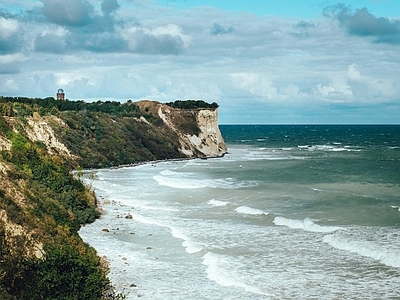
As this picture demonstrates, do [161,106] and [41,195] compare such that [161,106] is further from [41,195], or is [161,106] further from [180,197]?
[41,195]

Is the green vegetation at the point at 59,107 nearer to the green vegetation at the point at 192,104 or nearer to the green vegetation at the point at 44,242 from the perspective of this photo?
the green vegetation at the point at 192,104

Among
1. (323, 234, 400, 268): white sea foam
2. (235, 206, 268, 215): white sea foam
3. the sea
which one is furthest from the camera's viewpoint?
(235, 206, 268, 215): white sea foam

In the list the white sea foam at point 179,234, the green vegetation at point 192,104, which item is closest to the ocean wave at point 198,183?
the white sea foam at point 179,234

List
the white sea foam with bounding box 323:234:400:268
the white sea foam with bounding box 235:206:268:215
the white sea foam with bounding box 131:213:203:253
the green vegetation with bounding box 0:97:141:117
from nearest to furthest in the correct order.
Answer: the white sea foam with bounding box 323:234:400:268
the white sea foam with bounding box 131:213:203:253
the white sea foam with bounding box 235:206:268:215
the green vegetation with bounding box 0:97:141:117

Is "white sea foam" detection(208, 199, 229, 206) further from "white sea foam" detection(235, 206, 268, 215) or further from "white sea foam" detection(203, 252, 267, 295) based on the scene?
"white sea foam" detection(203, 252, 267, 295)

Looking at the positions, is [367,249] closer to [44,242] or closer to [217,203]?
[44,242]

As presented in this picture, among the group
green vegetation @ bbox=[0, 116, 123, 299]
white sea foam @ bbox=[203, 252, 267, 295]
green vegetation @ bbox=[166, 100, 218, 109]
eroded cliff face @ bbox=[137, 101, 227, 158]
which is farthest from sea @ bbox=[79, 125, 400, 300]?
green vegetation @ bbox=[166, 100, 218, 109]

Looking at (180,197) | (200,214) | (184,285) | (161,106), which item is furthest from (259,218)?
(161,106)
